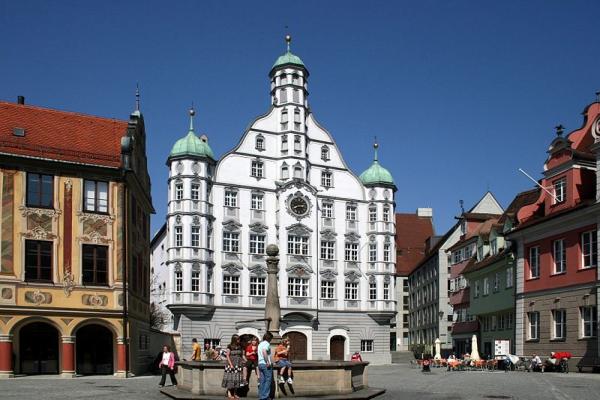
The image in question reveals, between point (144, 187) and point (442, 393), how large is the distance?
23.9 metres

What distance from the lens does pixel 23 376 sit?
33.7 meters

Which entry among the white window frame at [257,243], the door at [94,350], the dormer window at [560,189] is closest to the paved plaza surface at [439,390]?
the door at [94,350]

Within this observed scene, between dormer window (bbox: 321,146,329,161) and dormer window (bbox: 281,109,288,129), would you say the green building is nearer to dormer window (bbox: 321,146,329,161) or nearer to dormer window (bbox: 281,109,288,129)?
dormer window (bbox: 321,146,329,161)

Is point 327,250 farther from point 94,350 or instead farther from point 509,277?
point 94,350

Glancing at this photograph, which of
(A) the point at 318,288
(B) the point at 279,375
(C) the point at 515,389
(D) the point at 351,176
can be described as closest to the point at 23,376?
(B) the point at 279,375

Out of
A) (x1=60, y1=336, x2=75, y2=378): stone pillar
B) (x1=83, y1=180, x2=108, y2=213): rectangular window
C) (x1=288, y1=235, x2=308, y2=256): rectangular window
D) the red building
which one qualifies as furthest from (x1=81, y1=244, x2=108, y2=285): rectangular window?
(x1=288, y1=235, x2=308, y2=256): rectangular window

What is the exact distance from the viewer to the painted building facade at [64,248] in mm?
33938

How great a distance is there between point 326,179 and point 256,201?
6522 mm

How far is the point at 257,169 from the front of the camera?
2527 inches

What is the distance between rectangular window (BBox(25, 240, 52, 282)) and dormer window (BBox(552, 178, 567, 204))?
950 inches

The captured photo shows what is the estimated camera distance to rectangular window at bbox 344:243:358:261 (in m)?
66.8

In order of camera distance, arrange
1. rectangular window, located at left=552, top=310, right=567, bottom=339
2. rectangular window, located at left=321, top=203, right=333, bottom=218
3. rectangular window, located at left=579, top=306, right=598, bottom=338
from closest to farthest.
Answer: rectangular window, located at left=579, top=306, right=598, bottom=338 → rectangular window, located at left=552, top=310, right=567, bottom=339 → rectangular window, located at left=321, top=203, right=333, bottom=218

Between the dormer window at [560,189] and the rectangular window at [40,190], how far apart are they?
24002 millimetres

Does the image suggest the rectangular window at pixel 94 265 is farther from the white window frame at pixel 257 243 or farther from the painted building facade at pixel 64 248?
the white window frame at pixel 257 243
